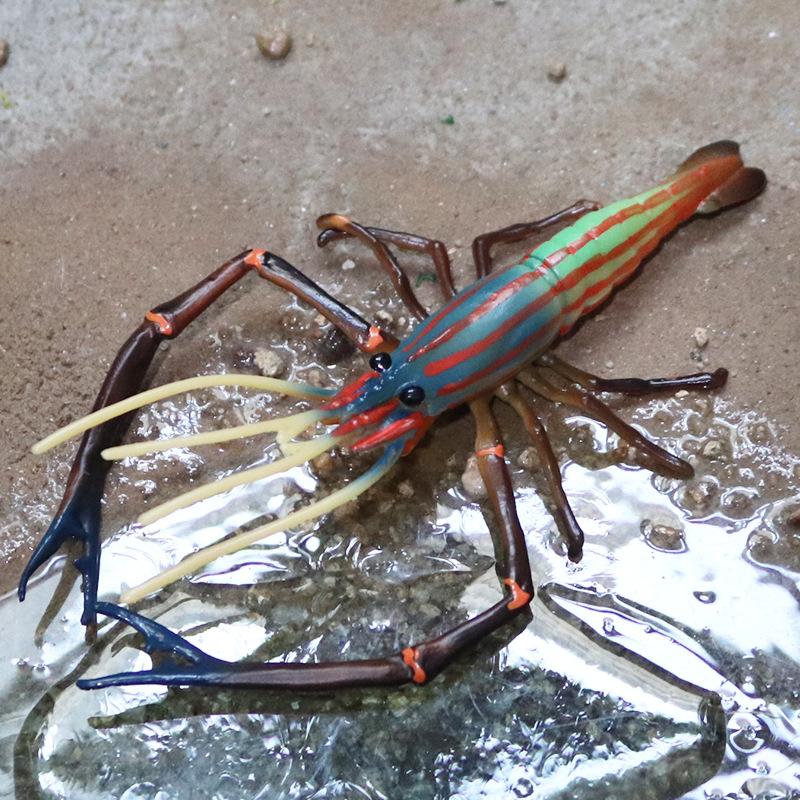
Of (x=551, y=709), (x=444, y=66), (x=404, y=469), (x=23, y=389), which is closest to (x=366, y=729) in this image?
(x=551, y=709)

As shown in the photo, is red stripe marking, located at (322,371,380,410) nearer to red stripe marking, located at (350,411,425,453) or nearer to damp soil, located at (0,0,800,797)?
red stripe marking, located at (350,411,425,453)

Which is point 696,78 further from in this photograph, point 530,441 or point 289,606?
point 289,606

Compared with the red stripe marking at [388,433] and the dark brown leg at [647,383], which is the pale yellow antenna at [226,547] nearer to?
the red stripe marking at [388,433]

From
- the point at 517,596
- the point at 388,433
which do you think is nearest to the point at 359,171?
the point at 388,433

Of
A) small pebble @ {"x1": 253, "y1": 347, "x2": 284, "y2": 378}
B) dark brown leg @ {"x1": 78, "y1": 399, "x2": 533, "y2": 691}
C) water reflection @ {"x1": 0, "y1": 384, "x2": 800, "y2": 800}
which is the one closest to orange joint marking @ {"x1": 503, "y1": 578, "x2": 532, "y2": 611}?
dark brown leg @ {"x1": 78, "y1": 399, "x2": 533, "y2": 691}

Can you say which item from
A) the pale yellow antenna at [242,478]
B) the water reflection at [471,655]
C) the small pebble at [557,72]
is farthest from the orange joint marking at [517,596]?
the small pebble at [557,72]

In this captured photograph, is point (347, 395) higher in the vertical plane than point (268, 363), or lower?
lower

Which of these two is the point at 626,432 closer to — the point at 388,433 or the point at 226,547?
the point at 388,433
